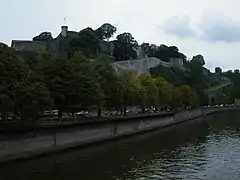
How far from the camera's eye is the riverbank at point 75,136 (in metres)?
36.9

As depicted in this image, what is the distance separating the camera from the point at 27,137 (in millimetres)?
38562

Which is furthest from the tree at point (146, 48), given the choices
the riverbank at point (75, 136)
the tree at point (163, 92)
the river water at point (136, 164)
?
the river water at point (136, 164)

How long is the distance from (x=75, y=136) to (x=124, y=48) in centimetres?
11049

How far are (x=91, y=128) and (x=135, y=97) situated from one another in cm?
2217

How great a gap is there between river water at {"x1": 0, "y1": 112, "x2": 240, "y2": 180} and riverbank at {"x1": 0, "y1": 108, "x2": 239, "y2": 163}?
1046mm

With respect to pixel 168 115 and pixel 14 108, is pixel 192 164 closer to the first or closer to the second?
pixel 14 108

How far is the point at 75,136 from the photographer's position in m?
46.1

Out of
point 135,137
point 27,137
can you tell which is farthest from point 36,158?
point 135,137

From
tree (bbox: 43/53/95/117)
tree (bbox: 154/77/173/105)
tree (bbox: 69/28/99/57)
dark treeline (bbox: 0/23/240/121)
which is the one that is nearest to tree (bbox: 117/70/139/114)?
dark treeline (bbox: 0/23/240/121)

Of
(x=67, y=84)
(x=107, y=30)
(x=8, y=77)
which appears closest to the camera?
(x=8, y=77)

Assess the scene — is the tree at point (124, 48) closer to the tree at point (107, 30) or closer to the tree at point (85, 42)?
the tree at point (107, 30)

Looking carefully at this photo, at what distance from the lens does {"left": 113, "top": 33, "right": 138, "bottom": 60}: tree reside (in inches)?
6053

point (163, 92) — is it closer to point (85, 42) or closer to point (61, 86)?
point (85, 42)

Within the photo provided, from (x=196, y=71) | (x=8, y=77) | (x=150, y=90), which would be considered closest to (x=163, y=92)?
(x=150, y=90)
